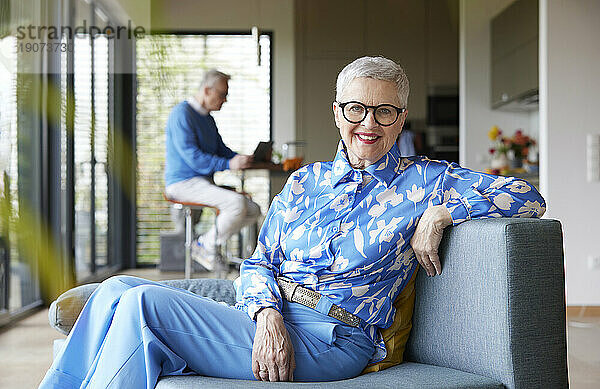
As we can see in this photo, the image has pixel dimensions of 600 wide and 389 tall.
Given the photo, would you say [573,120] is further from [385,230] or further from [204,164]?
[385,230]

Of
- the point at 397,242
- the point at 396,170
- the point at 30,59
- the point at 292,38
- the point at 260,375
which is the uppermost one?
the point at 292,38

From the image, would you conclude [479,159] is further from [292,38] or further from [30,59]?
[30,59]

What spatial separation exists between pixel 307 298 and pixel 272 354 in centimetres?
20

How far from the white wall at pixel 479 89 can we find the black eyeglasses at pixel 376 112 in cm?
514

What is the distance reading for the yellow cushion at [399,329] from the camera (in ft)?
6.08

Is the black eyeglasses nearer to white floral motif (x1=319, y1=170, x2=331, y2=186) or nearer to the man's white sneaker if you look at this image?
white floral motif (x1=319, y1=170, x2=331, y2=186)

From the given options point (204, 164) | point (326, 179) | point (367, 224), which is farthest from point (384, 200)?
point (204, 164)

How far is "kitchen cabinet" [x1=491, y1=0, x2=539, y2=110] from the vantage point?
576 centimetres

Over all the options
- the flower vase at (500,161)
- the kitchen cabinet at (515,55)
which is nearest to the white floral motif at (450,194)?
the kitchen cabinet at (515,55)

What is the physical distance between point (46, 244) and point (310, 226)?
365 cm

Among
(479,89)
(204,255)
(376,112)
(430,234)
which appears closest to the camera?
(430,234)

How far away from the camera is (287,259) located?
1910 mm

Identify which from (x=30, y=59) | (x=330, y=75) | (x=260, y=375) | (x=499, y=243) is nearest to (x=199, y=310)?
(x=260, y=375)

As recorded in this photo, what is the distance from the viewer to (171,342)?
5.45ft
